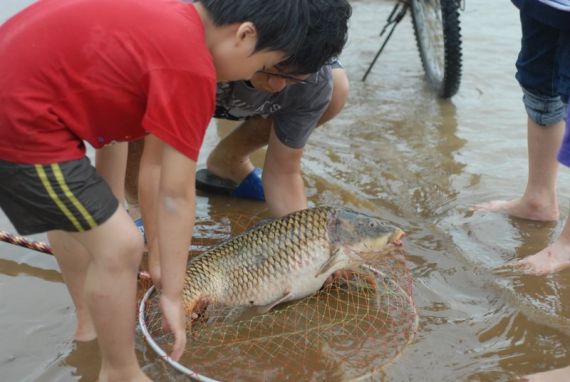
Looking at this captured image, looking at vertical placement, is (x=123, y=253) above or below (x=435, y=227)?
above

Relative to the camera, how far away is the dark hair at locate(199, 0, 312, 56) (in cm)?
200

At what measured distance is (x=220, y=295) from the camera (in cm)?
265

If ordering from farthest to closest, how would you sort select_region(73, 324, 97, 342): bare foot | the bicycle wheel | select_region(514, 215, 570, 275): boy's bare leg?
the bicycle wheel, select_region(514, 215, 570, 275): boy's bare leg, select_region(73, 324, 97, 342): bare foot

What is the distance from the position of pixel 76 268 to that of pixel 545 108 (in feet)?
7.76

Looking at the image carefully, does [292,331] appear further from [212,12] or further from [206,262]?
[212,12]

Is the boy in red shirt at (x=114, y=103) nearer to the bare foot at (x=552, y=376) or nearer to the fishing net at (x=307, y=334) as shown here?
the fishing net at (x=307, y=334)

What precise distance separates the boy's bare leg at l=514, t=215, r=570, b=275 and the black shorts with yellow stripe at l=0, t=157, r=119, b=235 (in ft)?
5.99

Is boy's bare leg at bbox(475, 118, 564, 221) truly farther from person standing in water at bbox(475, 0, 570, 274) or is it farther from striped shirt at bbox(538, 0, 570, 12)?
striped shirt at bbox(538, 0, 570, 12)

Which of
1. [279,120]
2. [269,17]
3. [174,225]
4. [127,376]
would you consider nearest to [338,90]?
[279,120]

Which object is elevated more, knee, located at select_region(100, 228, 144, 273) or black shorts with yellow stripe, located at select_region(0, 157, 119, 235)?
black shorts with yellow stripe, located at select_region(0, 157, 119, 235)

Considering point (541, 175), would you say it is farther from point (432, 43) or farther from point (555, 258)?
point (432, 43)

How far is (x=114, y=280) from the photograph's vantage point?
205 cm

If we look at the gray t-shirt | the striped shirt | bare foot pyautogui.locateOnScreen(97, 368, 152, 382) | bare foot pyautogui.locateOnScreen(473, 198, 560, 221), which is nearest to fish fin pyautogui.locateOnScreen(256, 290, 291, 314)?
bare foot pyautogui.locateOnScreen(97, 368, 152, 382)

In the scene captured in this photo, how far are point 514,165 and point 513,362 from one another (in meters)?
2.09
